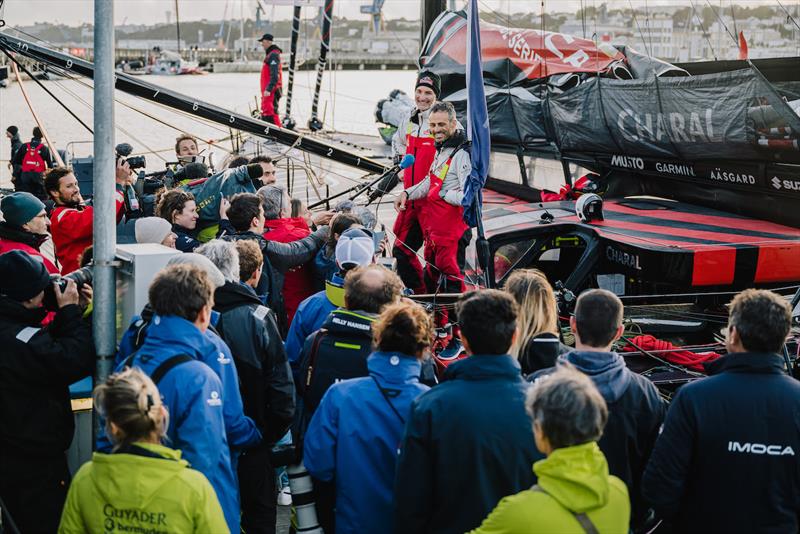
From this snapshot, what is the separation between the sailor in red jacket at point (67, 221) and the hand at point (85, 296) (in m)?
2.04

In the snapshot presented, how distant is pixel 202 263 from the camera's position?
3.82 metres

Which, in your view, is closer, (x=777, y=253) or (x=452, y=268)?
(x=777, y=253)

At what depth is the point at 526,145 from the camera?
34.4ft

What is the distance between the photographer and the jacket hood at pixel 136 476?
2799 mm

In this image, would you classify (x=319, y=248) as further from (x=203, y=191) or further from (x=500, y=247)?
(x=500, y=247)

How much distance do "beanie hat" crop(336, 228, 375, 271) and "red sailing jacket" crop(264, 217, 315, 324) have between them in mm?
1404

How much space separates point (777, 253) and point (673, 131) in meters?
1.97

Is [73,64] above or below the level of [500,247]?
above

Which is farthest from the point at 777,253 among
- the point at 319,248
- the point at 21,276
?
the point at 21,276

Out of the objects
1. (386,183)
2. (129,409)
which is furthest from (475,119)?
(129,409)

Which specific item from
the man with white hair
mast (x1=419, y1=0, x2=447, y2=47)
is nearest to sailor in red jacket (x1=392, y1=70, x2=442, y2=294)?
the man with white hair

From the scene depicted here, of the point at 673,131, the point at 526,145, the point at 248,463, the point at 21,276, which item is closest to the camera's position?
the point at 21,276

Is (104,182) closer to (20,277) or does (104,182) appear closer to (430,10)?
(20,277)

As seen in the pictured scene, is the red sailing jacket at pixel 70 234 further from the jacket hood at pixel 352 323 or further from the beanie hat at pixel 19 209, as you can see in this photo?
the jacket hood at pixel 352 323
